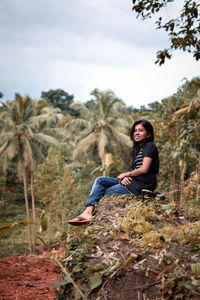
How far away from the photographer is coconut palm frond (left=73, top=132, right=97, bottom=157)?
2126 cm

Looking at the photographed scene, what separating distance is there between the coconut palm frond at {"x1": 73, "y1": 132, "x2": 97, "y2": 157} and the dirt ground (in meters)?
16.0

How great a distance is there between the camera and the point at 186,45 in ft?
14.4

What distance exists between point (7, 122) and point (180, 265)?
2104 centimetres

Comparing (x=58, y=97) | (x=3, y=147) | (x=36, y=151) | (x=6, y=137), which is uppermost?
(x=58, y=97)

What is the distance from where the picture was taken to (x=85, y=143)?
70.9 ft

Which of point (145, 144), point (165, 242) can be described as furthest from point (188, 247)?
point (145, 144)

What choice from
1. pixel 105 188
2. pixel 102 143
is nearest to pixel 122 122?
pixel 102 143

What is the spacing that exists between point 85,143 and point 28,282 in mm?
17995

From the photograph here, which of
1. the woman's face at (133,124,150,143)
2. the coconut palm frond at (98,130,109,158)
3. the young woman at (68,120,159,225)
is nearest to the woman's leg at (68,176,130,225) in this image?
the young woman at (68,120,159,225)

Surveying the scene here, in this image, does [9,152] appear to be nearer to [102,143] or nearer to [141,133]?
[102,143]

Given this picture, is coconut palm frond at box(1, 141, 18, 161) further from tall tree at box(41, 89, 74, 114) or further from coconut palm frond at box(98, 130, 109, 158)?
tall tree at box(41, 89, 74, 114)

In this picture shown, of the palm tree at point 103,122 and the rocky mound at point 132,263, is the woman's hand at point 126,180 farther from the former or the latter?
the palm tree at point 103,122

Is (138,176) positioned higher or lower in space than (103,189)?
higher

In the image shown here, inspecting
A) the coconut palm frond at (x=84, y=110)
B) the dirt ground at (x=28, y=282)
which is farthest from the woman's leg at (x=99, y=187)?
the coconut palm frond at (x=84, y=110)
